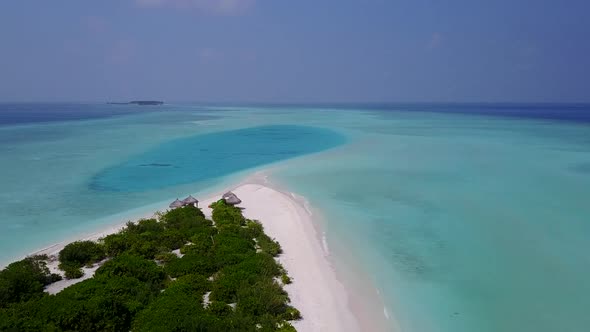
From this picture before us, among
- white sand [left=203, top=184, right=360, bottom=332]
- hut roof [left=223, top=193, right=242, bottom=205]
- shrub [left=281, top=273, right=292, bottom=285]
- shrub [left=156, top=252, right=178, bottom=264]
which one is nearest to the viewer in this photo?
white sand [left=203, top=184, right=360, bottom=332]

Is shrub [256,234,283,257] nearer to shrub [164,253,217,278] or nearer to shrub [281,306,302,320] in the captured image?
shrub [164,253,217,278]

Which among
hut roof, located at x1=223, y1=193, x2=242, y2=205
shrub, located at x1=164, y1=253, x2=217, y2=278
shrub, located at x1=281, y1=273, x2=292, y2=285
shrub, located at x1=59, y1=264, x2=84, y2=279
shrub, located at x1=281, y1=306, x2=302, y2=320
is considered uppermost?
hut roof, located at x1=223, y1=193, x2=242, y2=205

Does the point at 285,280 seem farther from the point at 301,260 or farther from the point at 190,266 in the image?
the point at 190,266

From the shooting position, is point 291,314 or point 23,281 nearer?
point 291,314

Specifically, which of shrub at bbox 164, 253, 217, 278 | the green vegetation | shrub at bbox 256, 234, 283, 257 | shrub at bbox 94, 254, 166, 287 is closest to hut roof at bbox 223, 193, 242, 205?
the green vegetation

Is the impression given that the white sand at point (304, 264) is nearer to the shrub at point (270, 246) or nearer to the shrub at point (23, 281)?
the shrub at point (270, 246)

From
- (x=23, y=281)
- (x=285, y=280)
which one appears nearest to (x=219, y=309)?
(x=285, y=280)
